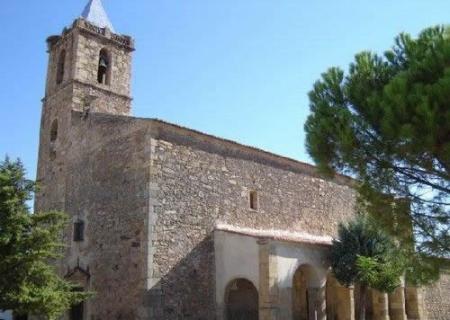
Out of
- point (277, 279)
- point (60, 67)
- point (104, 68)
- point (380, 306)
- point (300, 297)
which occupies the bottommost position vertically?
point (380, 306)

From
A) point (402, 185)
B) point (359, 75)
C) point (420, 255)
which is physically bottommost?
point (420, 255)

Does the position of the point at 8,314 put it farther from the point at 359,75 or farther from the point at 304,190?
the point at 359,75

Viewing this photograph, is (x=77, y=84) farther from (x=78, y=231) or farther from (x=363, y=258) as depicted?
(x=363, y=258)

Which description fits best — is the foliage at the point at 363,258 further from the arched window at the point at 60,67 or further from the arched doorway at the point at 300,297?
the arched window at the point at 60,67

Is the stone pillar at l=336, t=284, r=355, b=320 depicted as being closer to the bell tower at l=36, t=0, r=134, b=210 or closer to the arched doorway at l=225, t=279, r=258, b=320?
the arched doorway at l=225, t=279, r=258, b=320

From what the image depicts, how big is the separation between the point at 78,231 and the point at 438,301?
15879mm

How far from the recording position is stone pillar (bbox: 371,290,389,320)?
61.6 ft

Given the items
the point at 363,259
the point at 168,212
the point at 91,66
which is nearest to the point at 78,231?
the point at 168,212

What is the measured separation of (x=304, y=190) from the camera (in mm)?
20625

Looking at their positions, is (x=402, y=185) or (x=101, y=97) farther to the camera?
(x=101, y=97)

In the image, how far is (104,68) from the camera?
21.0 metres

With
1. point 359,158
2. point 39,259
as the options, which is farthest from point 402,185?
point 39,259

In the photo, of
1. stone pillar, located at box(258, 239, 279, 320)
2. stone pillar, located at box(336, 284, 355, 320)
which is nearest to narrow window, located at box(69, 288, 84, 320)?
stone pillar, located at box(258, 239, 279, 320)

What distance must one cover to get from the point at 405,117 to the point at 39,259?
28.4ft
